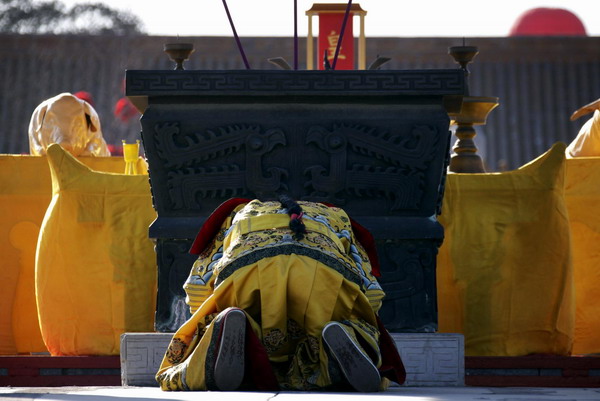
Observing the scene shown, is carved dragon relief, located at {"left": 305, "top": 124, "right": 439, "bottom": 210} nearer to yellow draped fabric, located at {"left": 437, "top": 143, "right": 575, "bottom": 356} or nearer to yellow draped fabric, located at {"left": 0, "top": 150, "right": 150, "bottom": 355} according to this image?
yellow draped fabric, located at {"left": 437, "top": 143, "right": 575, "bottom": 356}

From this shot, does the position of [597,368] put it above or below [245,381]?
below

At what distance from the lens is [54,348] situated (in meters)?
6.67

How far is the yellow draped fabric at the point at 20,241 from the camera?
7176 mm

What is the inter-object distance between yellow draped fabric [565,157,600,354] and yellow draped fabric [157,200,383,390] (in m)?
2.50

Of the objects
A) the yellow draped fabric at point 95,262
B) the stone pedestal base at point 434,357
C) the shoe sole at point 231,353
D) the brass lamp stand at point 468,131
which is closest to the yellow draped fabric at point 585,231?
the brass lamp stand at point 468,131

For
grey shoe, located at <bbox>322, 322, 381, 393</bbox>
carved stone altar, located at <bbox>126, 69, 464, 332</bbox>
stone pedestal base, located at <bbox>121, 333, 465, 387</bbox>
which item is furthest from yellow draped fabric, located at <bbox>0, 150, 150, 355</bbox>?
grey shoe, located at <bbox>322, 322, 381, 393</bbox>

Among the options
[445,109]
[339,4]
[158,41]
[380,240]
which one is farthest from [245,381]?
[158,41]

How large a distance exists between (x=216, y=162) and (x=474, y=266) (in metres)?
1.32

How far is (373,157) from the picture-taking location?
6.03m

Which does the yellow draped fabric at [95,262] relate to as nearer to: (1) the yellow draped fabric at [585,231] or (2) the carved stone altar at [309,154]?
(2) the carved stone altar at [309,154]

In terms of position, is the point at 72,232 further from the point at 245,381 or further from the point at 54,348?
the point at 245,381

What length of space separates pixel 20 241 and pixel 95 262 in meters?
0.73

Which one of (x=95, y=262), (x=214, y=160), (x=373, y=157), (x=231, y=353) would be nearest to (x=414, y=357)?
(x=373, y=157)

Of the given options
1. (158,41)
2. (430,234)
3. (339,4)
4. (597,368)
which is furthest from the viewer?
(158,41)
